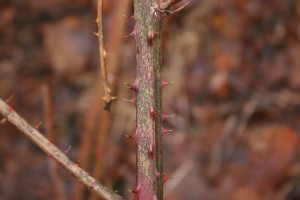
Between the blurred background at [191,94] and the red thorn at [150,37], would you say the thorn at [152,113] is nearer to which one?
the red thorn at [150,37]

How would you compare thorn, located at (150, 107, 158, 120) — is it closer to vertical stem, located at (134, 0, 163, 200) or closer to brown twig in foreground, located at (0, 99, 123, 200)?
vertical stem, located at (134, 0, 163, 200)

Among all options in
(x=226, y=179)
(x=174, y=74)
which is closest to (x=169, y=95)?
(x=174, y=74)

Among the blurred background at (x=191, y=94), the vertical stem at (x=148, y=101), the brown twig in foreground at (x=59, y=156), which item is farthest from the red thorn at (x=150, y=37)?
the blurred background at (x=191, y=94)

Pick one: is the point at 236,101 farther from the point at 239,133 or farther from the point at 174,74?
the point at 174,74

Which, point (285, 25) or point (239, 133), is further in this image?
point (285, 25)

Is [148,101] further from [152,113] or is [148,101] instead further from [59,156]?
[59,156]

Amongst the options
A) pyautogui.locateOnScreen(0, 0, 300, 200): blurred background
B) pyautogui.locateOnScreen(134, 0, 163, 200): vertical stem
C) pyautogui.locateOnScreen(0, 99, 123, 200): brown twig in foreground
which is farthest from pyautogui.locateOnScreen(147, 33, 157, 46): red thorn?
pyautogui.locateOnScreen(0, 0, 300, 200): blurred background

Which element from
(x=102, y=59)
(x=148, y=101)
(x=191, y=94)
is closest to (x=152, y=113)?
(x=148, y=101)
